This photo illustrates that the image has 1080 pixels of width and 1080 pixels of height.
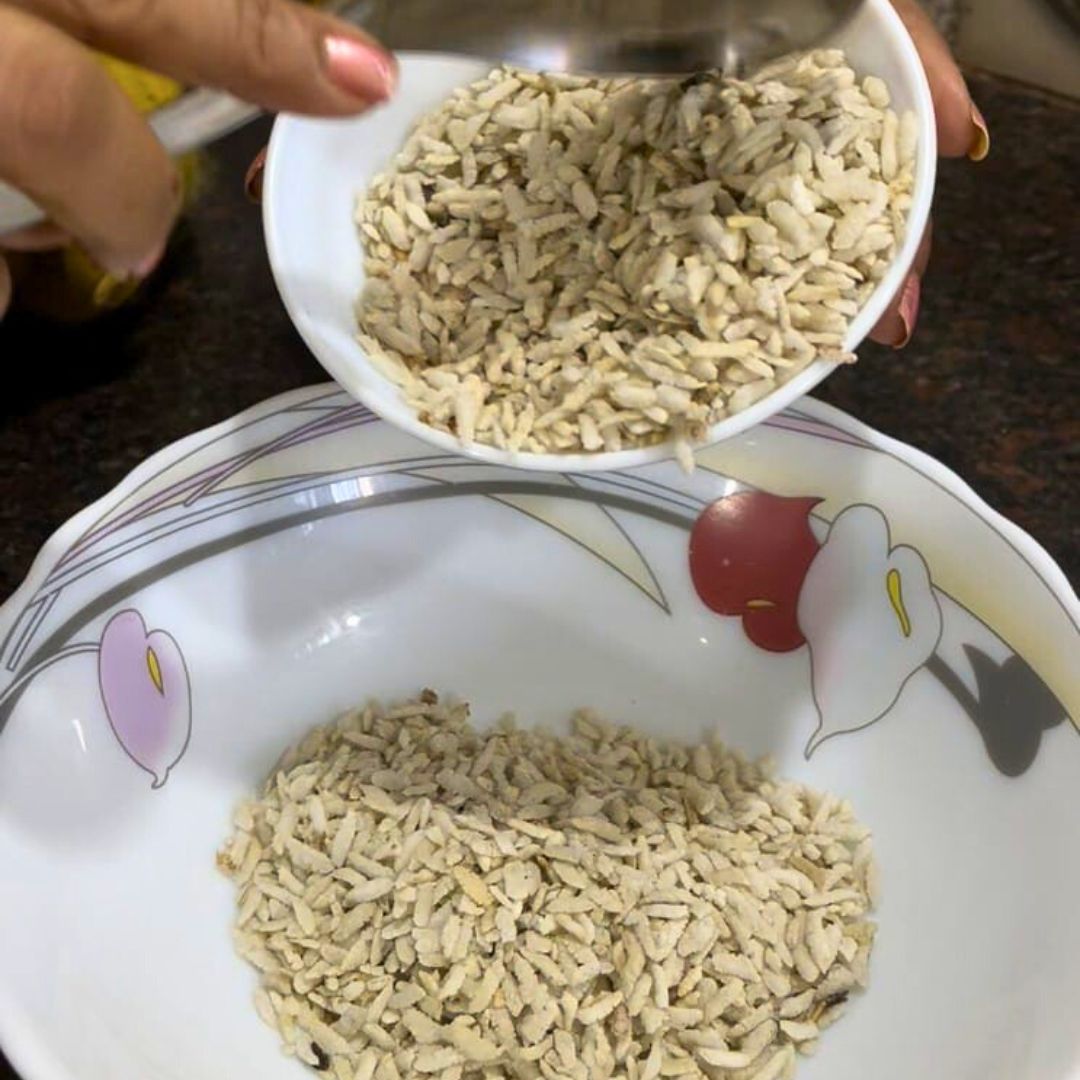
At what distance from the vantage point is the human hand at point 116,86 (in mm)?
432

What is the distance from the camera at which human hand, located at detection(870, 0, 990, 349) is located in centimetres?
72

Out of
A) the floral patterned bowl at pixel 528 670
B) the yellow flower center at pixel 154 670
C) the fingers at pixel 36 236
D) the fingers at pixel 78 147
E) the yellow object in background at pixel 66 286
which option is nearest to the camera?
the fingers at pixel 78 147

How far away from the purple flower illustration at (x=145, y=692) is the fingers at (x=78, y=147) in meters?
0.33

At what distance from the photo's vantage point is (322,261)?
0.67m

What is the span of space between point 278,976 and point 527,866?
0.50 feet

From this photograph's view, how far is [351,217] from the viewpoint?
2.26ft

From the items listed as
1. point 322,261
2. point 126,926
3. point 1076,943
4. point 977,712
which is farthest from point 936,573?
point 126,926

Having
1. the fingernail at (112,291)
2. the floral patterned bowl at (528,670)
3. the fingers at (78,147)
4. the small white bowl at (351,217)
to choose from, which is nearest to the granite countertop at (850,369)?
the fingernail at (112,291)

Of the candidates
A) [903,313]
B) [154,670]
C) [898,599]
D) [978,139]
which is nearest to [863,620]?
[898,599]

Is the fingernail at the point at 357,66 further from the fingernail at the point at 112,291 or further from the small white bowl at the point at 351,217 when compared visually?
the fingernail at the point at 112,291

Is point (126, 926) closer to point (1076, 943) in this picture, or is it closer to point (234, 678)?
point (234, 678)

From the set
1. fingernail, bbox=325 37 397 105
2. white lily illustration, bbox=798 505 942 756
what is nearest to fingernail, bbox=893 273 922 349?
white lily illustration, bbox=798 505 942 756

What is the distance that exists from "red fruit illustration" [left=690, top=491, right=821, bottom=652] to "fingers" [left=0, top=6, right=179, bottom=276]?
17.0 inches

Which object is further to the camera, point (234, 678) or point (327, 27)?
point (234, 678)
